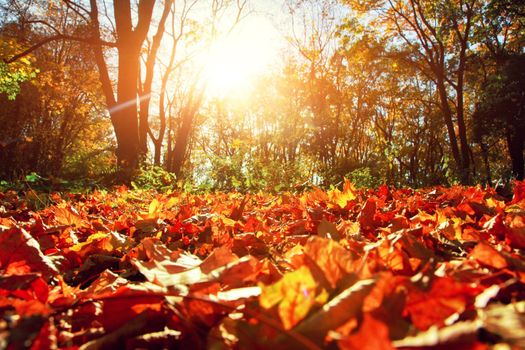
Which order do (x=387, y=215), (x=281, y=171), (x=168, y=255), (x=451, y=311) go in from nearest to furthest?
1. (x=451, y=311)
2. (x=168, y=255)
3. (x=387, y=215)
4. (x=281, y=171)

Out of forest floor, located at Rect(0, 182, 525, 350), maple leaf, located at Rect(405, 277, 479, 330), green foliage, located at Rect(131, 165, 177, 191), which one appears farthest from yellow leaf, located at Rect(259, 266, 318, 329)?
green foliage, located at Rect(131, 165, 177, 191)

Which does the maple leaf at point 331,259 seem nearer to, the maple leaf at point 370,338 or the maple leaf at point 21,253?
the maple leaf at point 370,338

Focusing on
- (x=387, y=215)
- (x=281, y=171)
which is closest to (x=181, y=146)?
(x=281, y=171)

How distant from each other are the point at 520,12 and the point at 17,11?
21.0 m

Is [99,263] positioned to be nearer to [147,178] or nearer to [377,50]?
[147,178]

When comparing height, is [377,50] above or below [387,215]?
above

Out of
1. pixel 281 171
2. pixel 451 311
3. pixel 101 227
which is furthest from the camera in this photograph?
pixel 281 171

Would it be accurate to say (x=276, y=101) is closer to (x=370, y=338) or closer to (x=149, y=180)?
(x=149, y=180)

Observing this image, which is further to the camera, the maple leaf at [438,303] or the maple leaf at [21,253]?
the maple leaf at [21,253]

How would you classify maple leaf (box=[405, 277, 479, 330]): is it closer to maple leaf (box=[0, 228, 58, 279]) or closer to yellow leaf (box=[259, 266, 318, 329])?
yellow leaf (box=[259, 266, 318, 329])

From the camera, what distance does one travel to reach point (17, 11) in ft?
56.2

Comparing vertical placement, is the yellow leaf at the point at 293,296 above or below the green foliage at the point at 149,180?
above

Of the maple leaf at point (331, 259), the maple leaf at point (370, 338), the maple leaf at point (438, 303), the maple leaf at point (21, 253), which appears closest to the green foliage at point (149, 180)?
the maple leaf at point (21, 253)

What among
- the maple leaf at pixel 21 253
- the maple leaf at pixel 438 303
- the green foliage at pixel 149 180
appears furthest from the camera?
the green foliage at pixel 149 180
